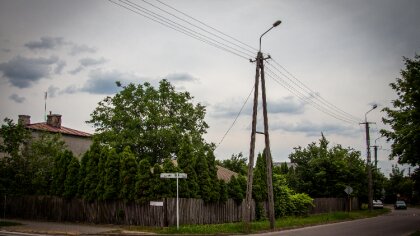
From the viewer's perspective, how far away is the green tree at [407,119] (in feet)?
71.2

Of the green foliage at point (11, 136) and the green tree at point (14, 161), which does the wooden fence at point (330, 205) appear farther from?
the green foliage at point (11, 136)

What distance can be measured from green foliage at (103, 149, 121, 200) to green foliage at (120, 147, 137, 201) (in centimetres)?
63

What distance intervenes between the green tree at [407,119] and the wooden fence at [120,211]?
11081 millimetres

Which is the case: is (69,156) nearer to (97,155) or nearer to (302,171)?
(97,155)

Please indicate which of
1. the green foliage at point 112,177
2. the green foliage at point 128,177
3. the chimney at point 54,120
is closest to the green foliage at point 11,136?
the green foliage at point 112,177

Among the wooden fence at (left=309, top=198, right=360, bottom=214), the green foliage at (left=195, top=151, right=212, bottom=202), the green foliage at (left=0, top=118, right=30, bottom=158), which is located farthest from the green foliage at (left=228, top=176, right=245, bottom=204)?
the green foliage at (left=0, top=118, right=30, bottom=158)

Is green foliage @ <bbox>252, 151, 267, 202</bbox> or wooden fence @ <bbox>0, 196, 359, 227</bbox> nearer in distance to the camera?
wooden fence @ <bbox>0, 196, 359, 227</bbox>

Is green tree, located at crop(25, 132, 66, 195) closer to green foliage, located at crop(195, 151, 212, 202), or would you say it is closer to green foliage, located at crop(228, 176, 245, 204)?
green foliage, located at crop(195, 151, 212, 202)

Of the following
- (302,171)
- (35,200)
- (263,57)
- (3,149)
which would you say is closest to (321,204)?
(302,171)

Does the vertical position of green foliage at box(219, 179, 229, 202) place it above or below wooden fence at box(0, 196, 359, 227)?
above

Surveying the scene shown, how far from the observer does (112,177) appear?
88.7ft

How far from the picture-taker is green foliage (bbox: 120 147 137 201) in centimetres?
2597

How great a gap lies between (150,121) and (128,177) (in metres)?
19.1

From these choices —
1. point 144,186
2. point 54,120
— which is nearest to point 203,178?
point 144,186
